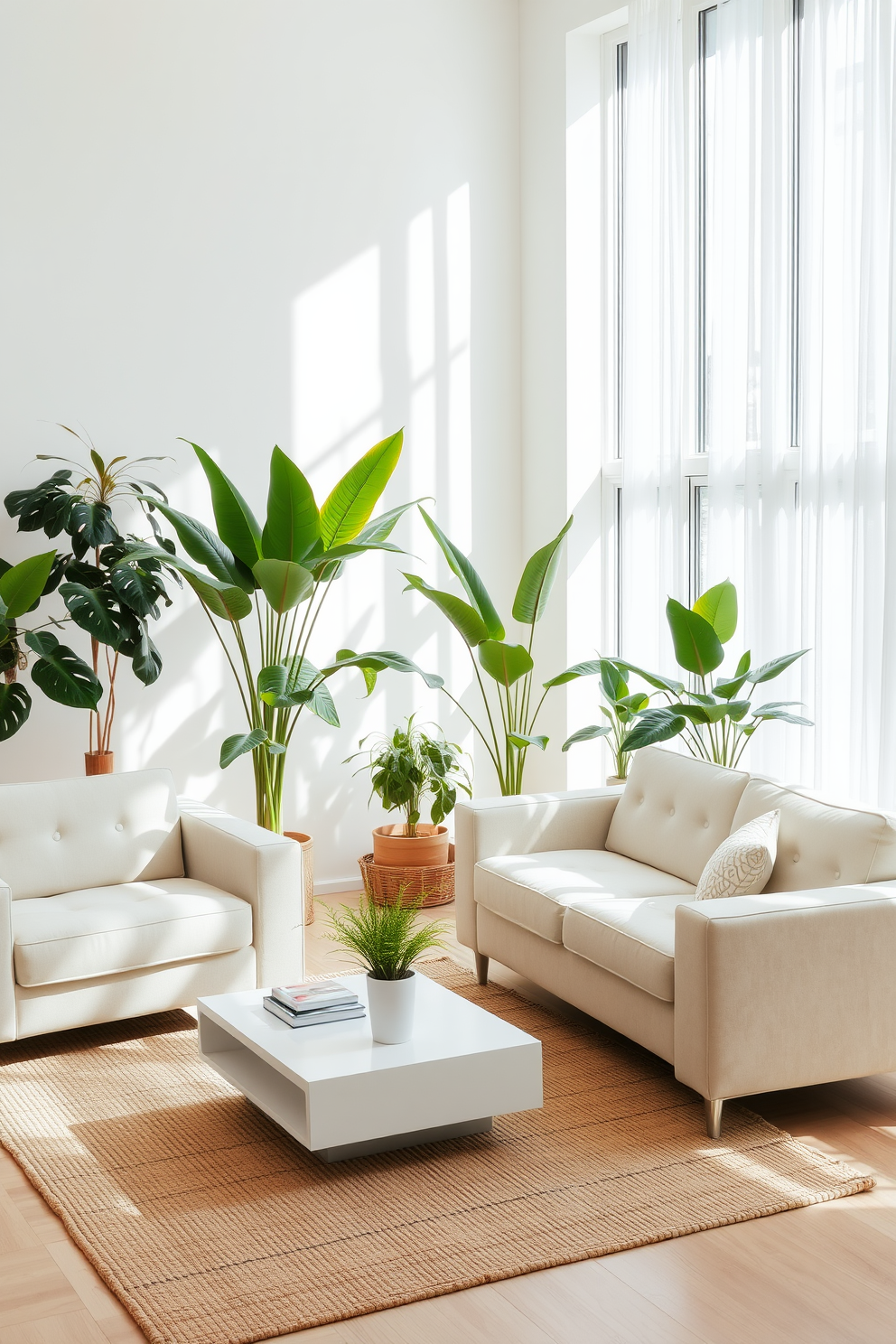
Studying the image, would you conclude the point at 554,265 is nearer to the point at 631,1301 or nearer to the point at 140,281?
the point at 140,281

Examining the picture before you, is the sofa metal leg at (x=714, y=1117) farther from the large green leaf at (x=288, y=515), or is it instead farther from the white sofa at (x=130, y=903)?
the large green leaf at (x=288, y=515)

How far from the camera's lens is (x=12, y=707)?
4.72 meters

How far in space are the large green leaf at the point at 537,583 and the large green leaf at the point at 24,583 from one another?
1829mm

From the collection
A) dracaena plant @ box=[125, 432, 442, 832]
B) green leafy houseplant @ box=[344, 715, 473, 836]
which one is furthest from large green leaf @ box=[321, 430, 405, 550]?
green leafy houseplant @ box=[344, 715, 473, 836]

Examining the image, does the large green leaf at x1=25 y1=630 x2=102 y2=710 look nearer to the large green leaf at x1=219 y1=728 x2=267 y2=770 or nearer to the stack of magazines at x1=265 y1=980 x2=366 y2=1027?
the large green leaf at x1=219 y1=728 x2=267 y2=770

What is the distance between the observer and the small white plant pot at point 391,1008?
10.6ft

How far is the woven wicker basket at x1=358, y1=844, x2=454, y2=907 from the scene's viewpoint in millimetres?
5625

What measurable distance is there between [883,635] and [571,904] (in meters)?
1.48

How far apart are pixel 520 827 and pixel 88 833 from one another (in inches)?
56.2

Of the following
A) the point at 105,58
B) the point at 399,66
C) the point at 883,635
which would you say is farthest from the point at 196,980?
the point at 399,66

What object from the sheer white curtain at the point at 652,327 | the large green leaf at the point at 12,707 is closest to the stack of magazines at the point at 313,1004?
the large green leaf at the point at 12,707

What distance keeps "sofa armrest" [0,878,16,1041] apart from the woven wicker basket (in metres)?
1.98

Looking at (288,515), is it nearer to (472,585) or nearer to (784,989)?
(472,585)

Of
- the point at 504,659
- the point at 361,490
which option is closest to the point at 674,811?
the point at 504,659
